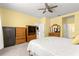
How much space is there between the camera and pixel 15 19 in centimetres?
129

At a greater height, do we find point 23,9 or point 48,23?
point 23,9

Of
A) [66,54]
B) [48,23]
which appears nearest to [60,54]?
[66,54]

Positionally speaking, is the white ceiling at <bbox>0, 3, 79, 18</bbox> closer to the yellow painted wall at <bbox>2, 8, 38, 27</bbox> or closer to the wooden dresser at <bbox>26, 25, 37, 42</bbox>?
the yellow painted wall at <bbox>2, 8, 38, 27</bbox>

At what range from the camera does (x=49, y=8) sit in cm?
124

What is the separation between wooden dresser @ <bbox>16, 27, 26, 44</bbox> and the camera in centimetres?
135

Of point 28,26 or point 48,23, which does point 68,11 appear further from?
point 28,26

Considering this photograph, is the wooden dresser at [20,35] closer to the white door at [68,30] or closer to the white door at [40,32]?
the white door at [40,32]

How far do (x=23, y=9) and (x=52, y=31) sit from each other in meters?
0.56

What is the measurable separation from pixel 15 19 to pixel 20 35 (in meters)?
0.26

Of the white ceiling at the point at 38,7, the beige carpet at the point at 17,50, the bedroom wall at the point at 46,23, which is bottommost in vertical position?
the beige carpet at the point at 17,50

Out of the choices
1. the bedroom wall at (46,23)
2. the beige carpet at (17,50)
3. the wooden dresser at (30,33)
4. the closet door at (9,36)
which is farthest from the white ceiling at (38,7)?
the beige carpet at (17,50)

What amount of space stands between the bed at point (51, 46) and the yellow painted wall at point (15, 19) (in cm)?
32

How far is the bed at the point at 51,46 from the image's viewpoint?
1091 millimetres

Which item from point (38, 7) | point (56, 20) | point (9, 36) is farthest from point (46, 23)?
point (9, 36)
